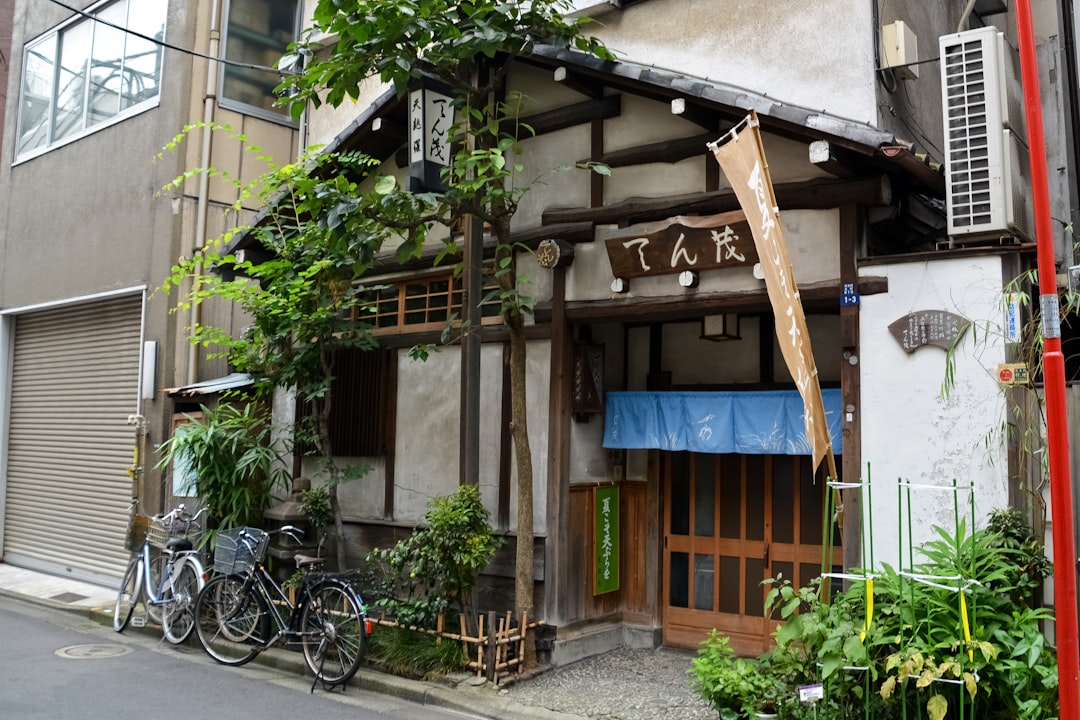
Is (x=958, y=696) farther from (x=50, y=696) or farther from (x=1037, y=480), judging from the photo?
(x=50, y=696)

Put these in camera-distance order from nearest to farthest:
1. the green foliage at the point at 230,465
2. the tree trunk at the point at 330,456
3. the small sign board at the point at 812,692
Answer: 1. the small sign board at the point at 812,692
2. the tree trunk at the point at 330,456
3. the green foliage at the point at 230,465

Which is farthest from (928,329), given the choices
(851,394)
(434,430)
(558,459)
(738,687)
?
(434,430)

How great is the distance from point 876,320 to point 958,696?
9.84 feet

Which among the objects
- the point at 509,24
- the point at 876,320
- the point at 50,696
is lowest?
the point at 50,696

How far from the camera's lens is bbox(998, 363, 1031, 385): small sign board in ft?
22.2

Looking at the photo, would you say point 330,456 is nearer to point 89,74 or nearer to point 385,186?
point 385,186

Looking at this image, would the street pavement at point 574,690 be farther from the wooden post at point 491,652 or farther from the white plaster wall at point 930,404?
the white plaster wall at point 930,404

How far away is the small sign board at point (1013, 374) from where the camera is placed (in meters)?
6.77

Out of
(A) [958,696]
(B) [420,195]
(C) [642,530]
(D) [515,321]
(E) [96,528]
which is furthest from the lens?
(E) [96,528]

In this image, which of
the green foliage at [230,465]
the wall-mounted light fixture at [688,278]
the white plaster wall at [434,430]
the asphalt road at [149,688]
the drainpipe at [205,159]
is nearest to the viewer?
the asphalt road at [149,688]

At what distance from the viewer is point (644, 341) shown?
1052cm

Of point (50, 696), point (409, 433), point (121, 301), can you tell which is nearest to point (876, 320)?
point (409, 433)

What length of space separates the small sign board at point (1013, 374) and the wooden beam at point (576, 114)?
14.8 ft

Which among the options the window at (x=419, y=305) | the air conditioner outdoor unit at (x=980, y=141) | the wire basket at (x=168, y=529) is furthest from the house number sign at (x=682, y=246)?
the wire basket at (x=168, y=529)
